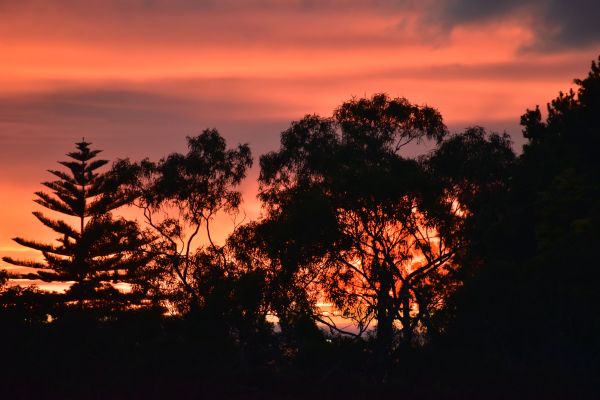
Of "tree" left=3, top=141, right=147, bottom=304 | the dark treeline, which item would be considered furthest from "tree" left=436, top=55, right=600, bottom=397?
"tree" left=3, top=141, right=147, bottom=304

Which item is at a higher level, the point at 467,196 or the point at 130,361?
the point at 467,196

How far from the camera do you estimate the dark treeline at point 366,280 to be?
20269 millimetres

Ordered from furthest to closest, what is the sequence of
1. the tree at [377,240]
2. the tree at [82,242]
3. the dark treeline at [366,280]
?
the tree at [82,242] < the tree at [377,240] < the dark treeline at [366,280]

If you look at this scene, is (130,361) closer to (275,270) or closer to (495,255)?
(275,270)

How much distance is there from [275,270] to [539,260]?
10335 mm

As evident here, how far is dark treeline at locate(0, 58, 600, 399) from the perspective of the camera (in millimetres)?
20269

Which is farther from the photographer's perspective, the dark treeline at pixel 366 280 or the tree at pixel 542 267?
the tree at pixel 542 267

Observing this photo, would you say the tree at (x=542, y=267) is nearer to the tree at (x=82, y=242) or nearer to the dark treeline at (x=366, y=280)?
the dark treeline at (x=366, y=280)

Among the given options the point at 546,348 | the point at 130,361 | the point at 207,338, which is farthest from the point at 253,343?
the point at 546,348

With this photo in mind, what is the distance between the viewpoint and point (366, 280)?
95.6 feet

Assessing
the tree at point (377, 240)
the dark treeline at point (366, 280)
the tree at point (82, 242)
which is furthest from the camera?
the tree at point (82, 242)

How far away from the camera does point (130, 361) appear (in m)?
22.1

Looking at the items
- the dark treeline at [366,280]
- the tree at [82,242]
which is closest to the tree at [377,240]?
the dark treeline at [366,280]

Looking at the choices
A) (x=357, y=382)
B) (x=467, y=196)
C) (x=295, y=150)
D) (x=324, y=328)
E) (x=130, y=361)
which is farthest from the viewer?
(x=295, y=150)
